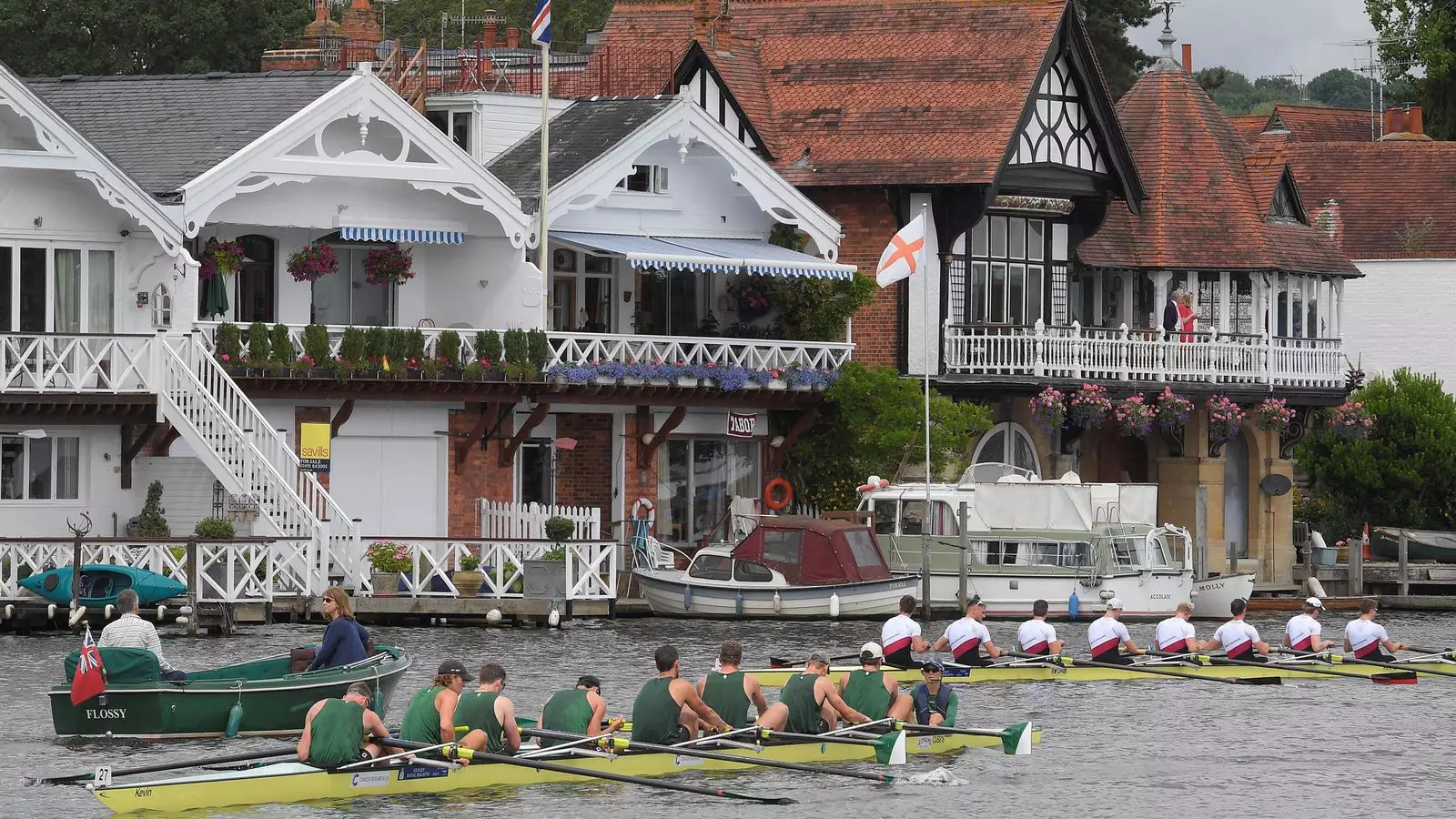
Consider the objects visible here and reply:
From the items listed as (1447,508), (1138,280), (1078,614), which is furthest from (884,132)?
(1447,508)

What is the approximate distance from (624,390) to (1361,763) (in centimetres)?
1965

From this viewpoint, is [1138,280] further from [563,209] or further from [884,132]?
[563,209]

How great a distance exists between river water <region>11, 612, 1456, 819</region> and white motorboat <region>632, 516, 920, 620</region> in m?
0.42

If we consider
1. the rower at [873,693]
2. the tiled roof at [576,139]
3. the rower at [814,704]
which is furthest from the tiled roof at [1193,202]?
the rower at [814,704]

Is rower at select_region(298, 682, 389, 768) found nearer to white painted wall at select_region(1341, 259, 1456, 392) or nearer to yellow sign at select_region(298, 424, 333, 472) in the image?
yellow sign at select_region(298, 424, 333, 472)

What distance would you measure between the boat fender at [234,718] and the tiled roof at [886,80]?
83.5ft

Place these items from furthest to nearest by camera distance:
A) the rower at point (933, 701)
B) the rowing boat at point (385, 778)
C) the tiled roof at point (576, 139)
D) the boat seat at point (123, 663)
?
the tiled roof at point (576, 139), the rower at point (933, 701), the boat seat at point (123, 663), the rowing boat at point (385, 778)

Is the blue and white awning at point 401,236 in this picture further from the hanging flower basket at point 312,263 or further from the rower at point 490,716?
the rower at point 490,716

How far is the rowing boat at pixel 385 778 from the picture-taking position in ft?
91.4

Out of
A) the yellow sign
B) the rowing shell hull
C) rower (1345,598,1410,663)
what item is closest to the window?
the yellow sign

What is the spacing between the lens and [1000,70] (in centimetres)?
5638

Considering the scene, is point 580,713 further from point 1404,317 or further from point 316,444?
point 1404,317

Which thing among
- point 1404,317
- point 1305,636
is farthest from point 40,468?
point 1404,317

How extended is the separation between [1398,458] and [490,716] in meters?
36.3
